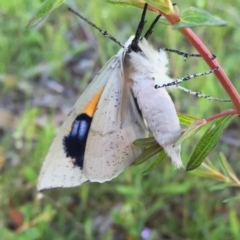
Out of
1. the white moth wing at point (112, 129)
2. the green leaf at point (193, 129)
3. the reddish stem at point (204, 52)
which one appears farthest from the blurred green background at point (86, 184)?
the reddish stem at point (204, 52)

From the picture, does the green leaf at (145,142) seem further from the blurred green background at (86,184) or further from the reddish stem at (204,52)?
the blurred green background at (86,184)

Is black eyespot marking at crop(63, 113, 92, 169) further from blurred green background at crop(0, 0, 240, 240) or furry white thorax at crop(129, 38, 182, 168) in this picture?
blurred green background at crop(0, 0, 240, 240)

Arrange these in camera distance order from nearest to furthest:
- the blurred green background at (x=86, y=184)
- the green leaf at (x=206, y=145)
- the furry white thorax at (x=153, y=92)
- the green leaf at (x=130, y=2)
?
the green leaf at (x=130, y=2) → the green leaf at (x=206, y=145) → the furry white thorax at (x=153, y=92) → the blurred green background at (x=86, y=184)

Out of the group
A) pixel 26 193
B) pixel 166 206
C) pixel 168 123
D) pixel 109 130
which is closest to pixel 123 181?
pixel 166 206

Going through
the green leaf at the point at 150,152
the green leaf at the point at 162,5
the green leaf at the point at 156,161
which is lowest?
the green leaf at the point at 156,161

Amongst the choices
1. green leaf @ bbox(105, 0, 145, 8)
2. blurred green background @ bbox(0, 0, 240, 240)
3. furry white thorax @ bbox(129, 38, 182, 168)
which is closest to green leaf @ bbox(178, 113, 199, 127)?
furry white thorax @ bbox(129, 38, 182, 168)

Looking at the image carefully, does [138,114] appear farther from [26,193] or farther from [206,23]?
[26,193]
